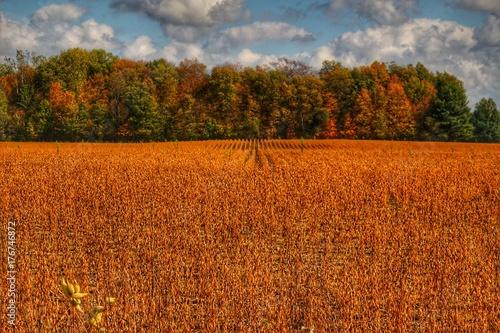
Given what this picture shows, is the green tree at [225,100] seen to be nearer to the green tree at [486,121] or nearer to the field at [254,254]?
the green tree at [486,121]

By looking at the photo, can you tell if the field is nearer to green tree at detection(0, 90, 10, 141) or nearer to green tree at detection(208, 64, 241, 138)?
green tree at detection(208, 64, 241, 138)

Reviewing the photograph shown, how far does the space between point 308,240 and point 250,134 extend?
6518 cm

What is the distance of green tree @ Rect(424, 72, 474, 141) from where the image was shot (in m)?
72.7

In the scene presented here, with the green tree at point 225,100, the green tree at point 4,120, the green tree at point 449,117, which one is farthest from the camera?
the green tree at point 225,100

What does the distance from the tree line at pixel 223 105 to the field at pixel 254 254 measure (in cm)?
5766

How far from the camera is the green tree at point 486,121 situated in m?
80.2
